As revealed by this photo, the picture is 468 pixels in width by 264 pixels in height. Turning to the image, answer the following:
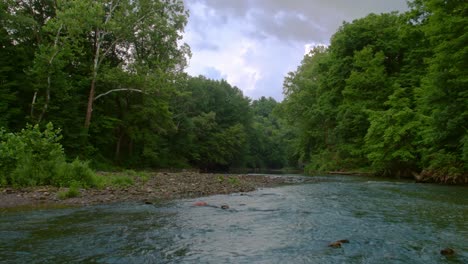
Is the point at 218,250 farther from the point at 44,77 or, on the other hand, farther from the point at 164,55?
the point at 164,55

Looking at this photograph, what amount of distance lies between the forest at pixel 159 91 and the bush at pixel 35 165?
5 cm

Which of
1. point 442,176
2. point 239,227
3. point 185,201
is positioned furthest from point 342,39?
point 239,227

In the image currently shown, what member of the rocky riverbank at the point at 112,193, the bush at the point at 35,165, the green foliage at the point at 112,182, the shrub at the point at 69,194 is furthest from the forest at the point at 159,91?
the shrub at the point at 69,194

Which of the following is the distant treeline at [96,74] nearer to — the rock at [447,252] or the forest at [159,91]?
the forest at [159,91]

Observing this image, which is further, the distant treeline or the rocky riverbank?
the distant treeline

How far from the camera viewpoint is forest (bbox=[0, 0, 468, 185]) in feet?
77.4

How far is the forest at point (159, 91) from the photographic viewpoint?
2359 cm

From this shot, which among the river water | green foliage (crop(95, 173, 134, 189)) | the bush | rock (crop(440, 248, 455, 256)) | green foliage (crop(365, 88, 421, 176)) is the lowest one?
the river water

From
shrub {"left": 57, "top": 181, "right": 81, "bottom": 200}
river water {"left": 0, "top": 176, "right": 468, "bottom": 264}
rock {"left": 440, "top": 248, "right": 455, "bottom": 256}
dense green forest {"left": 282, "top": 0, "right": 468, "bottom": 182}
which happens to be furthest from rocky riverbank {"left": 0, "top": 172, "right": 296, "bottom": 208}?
dense green forest {"left": 282, "top": 0, "right": 468, "bottom": 182}

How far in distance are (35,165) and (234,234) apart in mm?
10331

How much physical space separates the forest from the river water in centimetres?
661

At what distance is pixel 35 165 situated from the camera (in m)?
15.2

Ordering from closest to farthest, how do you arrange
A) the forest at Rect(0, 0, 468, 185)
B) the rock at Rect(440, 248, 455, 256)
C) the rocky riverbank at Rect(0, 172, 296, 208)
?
1. the rock at Rect(440, 248, 455, 256)
2. the rocky riverbank at Rect(0, 172, 296, 208)
3. the forest at Rect(0, 0, 468, 185)

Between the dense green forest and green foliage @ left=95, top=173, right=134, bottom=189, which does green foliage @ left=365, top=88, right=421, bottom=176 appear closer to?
the dense green forest
